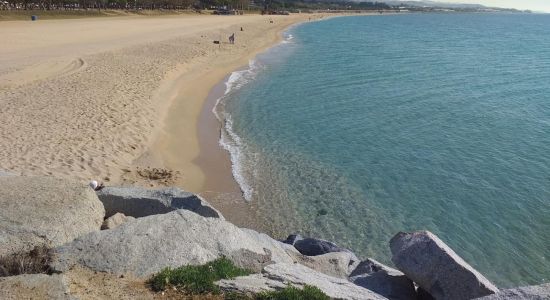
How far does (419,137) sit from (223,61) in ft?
87.7

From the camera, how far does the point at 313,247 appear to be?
12.2 metres

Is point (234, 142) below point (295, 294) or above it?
below

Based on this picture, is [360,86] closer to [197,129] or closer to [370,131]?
[370,131]

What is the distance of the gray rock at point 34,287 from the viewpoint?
264 inches

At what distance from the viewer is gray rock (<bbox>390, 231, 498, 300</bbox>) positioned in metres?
8.68

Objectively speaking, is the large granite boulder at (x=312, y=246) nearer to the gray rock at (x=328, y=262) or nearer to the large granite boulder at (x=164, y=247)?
the gray rock at (x=328, y=262)

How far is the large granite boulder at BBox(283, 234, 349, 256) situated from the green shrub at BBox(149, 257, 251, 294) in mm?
3910

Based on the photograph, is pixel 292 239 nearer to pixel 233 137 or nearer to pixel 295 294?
pixel 295 294

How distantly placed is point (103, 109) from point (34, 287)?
1733 cm

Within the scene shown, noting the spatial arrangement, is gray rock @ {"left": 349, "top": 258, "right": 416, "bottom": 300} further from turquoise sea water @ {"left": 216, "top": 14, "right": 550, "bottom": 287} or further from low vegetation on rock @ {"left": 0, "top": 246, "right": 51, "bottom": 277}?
low vegetation on rock @ {"left": 0, "top": 246, "right": 51, "bottom": 277}

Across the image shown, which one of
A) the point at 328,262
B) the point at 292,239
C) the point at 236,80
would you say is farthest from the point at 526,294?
the point at 236,80

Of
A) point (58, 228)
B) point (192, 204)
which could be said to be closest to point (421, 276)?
point (192, 204)

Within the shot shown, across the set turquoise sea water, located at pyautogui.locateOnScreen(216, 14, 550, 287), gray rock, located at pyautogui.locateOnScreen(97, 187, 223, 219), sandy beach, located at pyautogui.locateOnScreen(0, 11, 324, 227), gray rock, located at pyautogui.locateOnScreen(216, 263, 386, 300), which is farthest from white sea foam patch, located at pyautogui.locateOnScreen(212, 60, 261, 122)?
gray rock, located at pyautogui.locateOnScreen(216, 263, 386, 300)

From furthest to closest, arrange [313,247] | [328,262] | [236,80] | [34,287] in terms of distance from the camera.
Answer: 1. [236,80]
2. [313,247]
3. [328,262]
4. [34,287]
